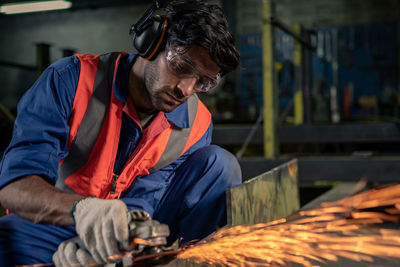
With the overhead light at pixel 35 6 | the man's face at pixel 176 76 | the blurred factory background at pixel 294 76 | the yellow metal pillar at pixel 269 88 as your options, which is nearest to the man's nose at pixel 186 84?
the man's face at pixel 176 76

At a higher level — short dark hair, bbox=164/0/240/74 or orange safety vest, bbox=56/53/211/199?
short dark hair, bbox=164/0/240/74

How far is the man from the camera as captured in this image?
1220 millimetres

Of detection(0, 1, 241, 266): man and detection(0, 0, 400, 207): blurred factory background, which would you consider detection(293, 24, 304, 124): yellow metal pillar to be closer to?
detection(0, 0, 400, 207): blurred factory background

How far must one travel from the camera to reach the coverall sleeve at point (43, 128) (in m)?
1.26

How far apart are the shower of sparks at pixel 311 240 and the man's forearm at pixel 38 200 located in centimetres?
41

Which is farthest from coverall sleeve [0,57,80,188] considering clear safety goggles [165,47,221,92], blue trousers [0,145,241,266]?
blue trousers [0,145,241,266]

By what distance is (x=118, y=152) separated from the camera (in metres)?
1.63

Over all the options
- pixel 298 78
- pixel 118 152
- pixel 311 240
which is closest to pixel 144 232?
pixel 118 152

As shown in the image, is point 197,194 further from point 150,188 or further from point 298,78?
point 298,78

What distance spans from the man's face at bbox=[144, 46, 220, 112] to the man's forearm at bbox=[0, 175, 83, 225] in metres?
0.49

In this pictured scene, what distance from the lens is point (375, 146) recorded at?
7215 mm

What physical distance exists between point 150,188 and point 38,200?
601mm

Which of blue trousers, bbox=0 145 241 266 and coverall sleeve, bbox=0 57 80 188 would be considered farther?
blue trousers, bbox=0 145 241 266

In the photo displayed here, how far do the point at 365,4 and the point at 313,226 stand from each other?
23.5ft
